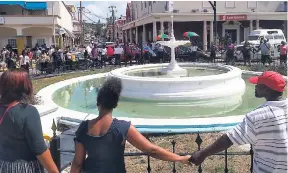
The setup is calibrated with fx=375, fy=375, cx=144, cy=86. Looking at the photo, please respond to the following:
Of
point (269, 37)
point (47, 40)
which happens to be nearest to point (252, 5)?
point (269, 37)

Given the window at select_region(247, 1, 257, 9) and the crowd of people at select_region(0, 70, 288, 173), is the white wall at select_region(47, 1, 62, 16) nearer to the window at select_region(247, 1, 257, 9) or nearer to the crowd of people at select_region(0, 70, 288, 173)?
the window at select_region(247, 1, 257, 9)

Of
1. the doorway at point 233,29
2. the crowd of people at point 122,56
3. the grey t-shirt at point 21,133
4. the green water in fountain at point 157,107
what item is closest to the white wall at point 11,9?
the crowd of people at point 122,56

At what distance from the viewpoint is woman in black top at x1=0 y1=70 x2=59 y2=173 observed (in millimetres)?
3072

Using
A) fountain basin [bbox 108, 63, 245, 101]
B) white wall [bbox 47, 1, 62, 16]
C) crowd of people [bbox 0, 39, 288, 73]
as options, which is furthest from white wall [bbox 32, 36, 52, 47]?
fountain basin [bbox 108, 63, 245, 101]

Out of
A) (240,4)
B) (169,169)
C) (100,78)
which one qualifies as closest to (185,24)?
(240,4)

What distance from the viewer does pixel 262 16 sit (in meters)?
39.9

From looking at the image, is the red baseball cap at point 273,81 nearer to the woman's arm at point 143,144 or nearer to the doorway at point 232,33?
the woman's arm at point 143,144

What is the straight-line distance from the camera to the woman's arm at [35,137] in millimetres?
3064

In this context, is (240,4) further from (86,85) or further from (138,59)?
(86,85)

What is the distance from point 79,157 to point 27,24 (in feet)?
121

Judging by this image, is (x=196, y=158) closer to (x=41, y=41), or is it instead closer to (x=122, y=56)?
(x=122, y=56)

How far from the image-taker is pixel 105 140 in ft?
9.72

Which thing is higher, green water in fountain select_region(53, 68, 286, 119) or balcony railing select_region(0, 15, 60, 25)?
balcony railing select_region(0, 15, 60, 25)

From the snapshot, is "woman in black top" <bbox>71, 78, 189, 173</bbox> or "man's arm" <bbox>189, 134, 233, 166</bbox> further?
"man's arm" <bbox>189, 134, 233, 166</bbox>
